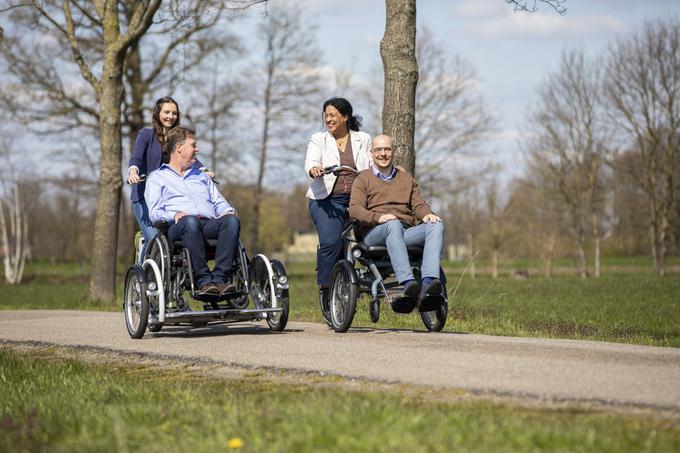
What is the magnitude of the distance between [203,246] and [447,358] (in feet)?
8.71

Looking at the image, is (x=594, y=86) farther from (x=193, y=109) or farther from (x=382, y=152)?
(x=382, y=152)

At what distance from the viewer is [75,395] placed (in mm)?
5152

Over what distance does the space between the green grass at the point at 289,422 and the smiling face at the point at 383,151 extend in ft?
10.1

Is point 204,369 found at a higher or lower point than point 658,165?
lower

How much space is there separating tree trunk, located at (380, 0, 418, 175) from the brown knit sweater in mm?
2971

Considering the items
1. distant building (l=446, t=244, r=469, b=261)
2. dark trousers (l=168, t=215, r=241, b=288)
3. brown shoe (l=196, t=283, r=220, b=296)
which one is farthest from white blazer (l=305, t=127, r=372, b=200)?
distant building (l=446, t=244, r=469, b=261)

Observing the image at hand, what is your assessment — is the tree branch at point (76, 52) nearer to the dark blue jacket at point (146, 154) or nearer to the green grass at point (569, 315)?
the green grass at point (569, 315)

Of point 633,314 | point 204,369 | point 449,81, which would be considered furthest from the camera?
point 449,81

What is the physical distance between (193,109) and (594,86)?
1875 centimetres

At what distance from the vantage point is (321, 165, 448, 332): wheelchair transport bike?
7598 mm

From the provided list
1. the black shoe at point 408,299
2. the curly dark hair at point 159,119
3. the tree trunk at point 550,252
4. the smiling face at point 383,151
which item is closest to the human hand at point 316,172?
the smiling face at point 383,151

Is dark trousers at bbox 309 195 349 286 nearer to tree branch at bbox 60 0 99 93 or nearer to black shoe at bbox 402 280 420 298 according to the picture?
black shoe at bbox 402 280 420 298

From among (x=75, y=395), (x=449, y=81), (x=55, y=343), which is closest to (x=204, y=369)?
(x=75, y=395)

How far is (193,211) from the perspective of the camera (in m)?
8.09
